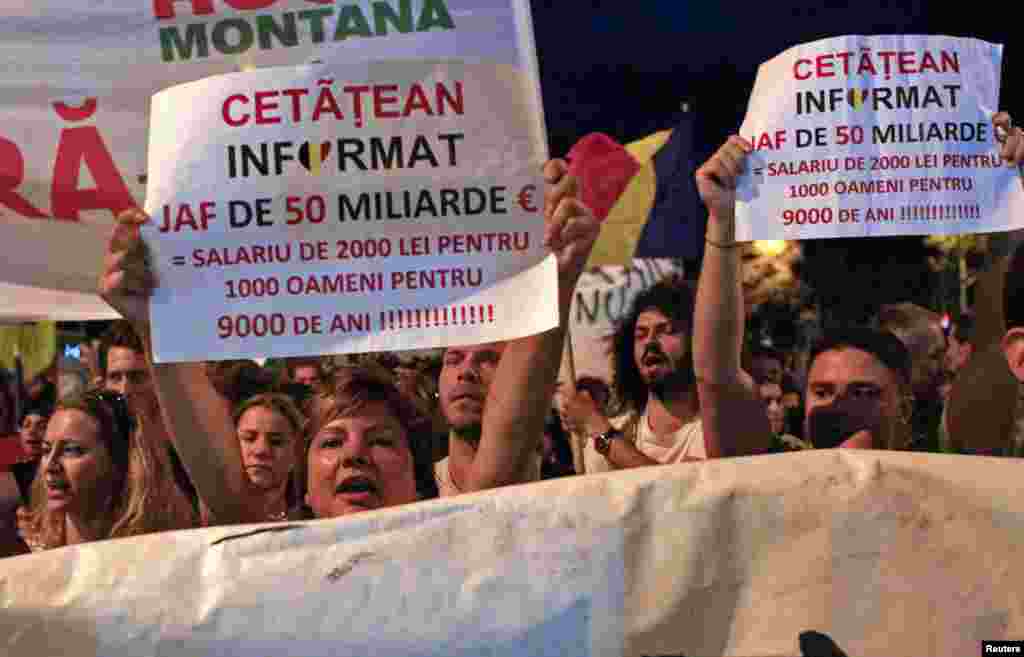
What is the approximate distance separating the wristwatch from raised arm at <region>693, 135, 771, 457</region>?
960 millimetres

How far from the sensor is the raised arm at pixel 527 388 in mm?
2910

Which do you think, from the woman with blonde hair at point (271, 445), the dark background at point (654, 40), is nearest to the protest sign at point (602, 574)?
the woman with blonde hair at point (271, 445)

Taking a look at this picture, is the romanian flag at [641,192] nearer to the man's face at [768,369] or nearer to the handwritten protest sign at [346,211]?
the man's face at [768,369]

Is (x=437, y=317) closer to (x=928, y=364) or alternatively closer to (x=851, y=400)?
(x=851, y=400)

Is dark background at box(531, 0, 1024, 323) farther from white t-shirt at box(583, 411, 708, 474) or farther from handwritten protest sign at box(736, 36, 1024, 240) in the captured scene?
handwritten protest sign at box(736, 36, 1024, 240)

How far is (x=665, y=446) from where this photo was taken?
4492mm

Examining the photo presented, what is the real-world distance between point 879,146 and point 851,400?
2.30ft

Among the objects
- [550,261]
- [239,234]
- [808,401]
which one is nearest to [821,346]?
[808,401]

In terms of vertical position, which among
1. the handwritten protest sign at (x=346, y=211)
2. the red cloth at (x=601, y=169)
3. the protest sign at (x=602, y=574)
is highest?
the red cloth at (x=601, y=169)

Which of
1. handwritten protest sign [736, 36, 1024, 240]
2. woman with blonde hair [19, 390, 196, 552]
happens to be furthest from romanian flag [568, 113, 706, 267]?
woman with blonde hair [19, 390, 196, 552]

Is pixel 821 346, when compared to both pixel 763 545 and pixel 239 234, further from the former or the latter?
pixel 763 545

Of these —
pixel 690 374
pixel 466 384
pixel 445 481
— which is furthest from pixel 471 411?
pixel 690 374

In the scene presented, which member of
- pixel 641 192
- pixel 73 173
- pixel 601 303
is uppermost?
pixel 641 192

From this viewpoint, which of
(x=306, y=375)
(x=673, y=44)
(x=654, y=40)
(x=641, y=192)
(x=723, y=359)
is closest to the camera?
(x=723, y=359)
